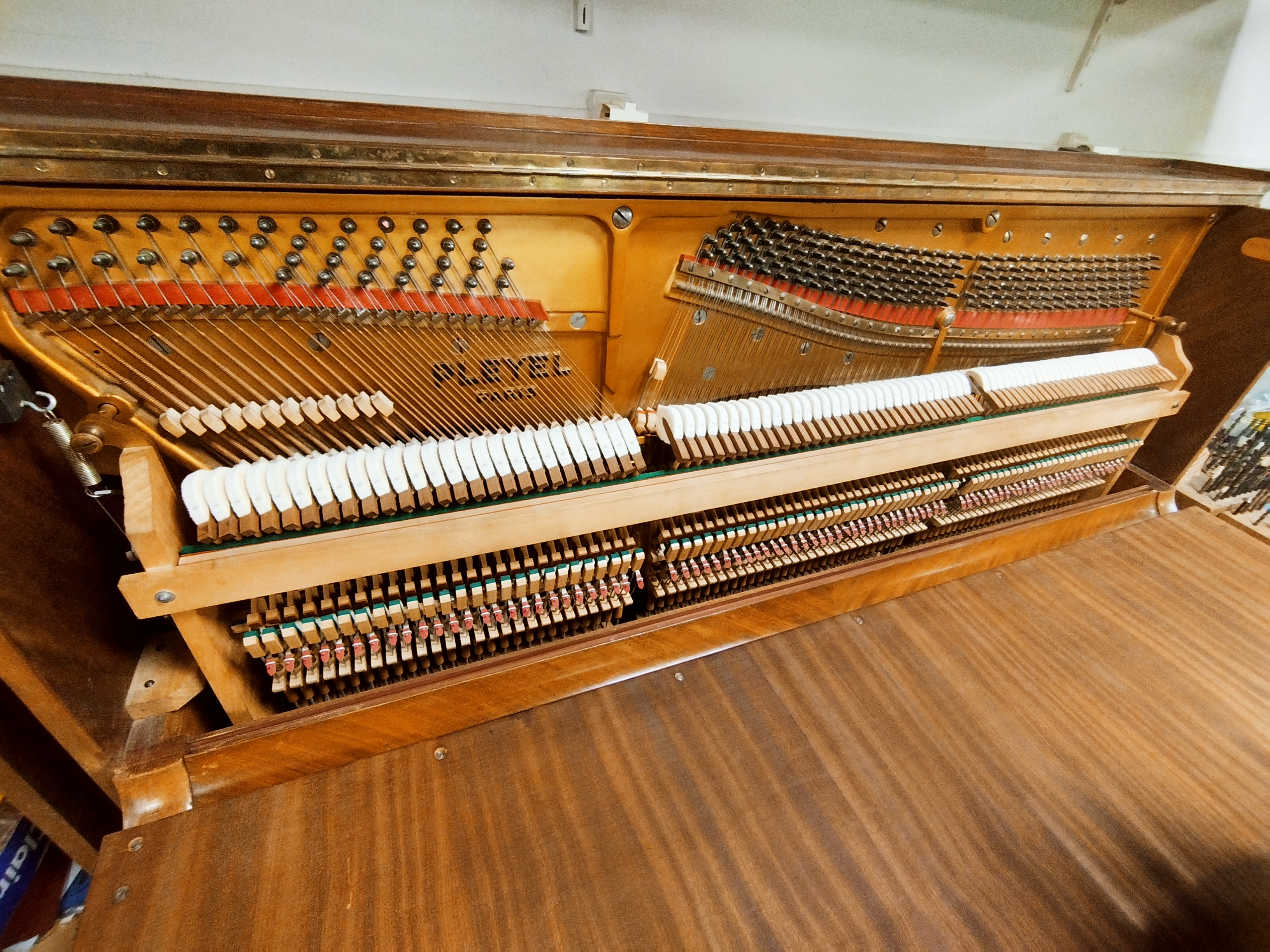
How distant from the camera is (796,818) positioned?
1.12m

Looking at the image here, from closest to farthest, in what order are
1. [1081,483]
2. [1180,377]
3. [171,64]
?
1. [171,64]
2. [1180,377]
3. [1081,483]

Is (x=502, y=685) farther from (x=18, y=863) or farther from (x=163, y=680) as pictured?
(x=18, y=863)

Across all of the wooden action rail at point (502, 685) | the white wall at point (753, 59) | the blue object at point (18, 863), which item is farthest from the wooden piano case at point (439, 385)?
the white wall at point (753, 59)

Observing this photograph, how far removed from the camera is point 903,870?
Answer: 108 centimetres

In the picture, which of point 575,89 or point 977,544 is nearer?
point 977,544

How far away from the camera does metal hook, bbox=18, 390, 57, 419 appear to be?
33.8 inches

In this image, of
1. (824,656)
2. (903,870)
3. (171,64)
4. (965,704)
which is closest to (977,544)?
(965,704)

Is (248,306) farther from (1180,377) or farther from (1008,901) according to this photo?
(1180,377)

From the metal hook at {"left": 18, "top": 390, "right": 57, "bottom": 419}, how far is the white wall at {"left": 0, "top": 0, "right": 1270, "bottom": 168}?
3.76 feet

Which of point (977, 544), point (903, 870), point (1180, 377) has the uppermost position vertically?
point (1180, 377)

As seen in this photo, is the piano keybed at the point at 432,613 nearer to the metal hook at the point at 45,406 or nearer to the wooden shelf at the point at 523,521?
the wooden shelf at the point at 523,521

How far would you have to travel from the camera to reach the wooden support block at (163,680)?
1125mm

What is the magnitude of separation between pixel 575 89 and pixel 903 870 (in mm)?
2188

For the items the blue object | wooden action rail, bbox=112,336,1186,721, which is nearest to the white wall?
wooden action rail, bbox=112,336,1186,721
